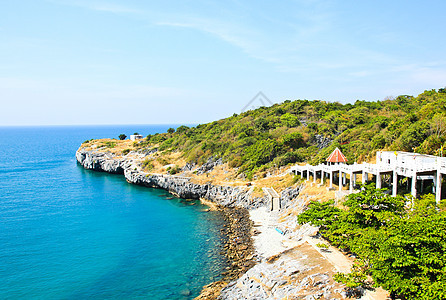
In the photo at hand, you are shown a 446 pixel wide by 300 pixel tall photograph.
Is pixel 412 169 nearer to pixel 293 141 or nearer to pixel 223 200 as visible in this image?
pixel 223 200

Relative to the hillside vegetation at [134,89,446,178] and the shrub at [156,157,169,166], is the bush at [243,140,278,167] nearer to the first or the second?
the hillside vegetation at [134,89,446,178]

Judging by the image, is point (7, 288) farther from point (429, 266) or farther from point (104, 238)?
point (429, 266)

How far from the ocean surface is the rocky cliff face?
9.69 feet

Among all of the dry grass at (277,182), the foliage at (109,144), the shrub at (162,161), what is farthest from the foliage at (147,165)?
the dry grass at (277,182)

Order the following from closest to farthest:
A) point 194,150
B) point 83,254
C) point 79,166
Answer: point 83,254 → point 194,150 → point 79,166

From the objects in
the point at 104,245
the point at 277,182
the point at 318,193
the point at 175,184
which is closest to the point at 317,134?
the point at 277,182

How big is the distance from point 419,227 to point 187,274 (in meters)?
23.2

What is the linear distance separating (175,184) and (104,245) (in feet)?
94.1

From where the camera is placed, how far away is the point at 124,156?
98312mm

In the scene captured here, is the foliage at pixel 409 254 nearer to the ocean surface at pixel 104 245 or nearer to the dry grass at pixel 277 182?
the ocean surface at pixel 104 245

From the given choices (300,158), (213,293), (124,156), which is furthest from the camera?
(124,156)

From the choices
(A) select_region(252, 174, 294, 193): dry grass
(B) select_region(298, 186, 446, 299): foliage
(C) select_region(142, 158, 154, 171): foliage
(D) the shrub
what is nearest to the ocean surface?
(C) select_region(142, 158, 154, 171): foliage

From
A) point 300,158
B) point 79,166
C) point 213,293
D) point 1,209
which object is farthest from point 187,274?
point 79,166

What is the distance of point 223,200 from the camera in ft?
186
